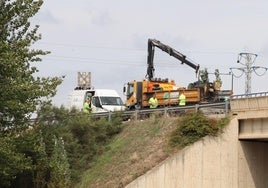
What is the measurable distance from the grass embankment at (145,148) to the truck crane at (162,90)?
7.29 meters

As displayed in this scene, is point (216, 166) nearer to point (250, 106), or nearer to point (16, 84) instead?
point (250, 106)

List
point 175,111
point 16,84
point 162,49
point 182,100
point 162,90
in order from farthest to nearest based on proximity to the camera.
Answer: point 162,49 < point 162,90 < point 182,100 < point 175,111 < point 16,84

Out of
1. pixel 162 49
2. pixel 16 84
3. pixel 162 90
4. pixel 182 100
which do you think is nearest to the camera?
pixel 16 84

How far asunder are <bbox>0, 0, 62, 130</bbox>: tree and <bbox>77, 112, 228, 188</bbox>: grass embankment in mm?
4401

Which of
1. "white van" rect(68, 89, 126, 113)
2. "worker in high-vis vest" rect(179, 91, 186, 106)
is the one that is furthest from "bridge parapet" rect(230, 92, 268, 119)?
"white van" rect(68, 89, 126, 113)

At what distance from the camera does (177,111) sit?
1271 inches

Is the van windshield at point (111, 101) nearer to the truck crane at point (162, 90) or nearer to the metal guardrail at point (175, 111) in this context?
the truck crane at point (162, 90)

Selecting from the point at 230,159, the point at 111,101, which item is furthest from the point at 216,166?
the point at 111,101

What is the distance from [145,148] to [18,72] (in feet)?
23.9

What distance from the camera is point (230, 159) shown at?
99.9 ft

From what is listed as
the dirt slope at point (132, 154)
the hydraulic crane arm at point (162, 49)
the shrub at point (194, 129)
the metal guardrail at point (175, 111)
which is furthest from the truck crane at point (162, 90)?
the shrub at point (194, 129)

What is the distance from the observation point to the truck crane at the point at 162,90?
1535 inches

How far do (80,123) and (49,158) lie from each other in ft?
9.25

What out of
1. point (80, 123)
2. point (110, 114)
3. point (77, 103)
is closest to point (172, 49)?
point (77, 103)
